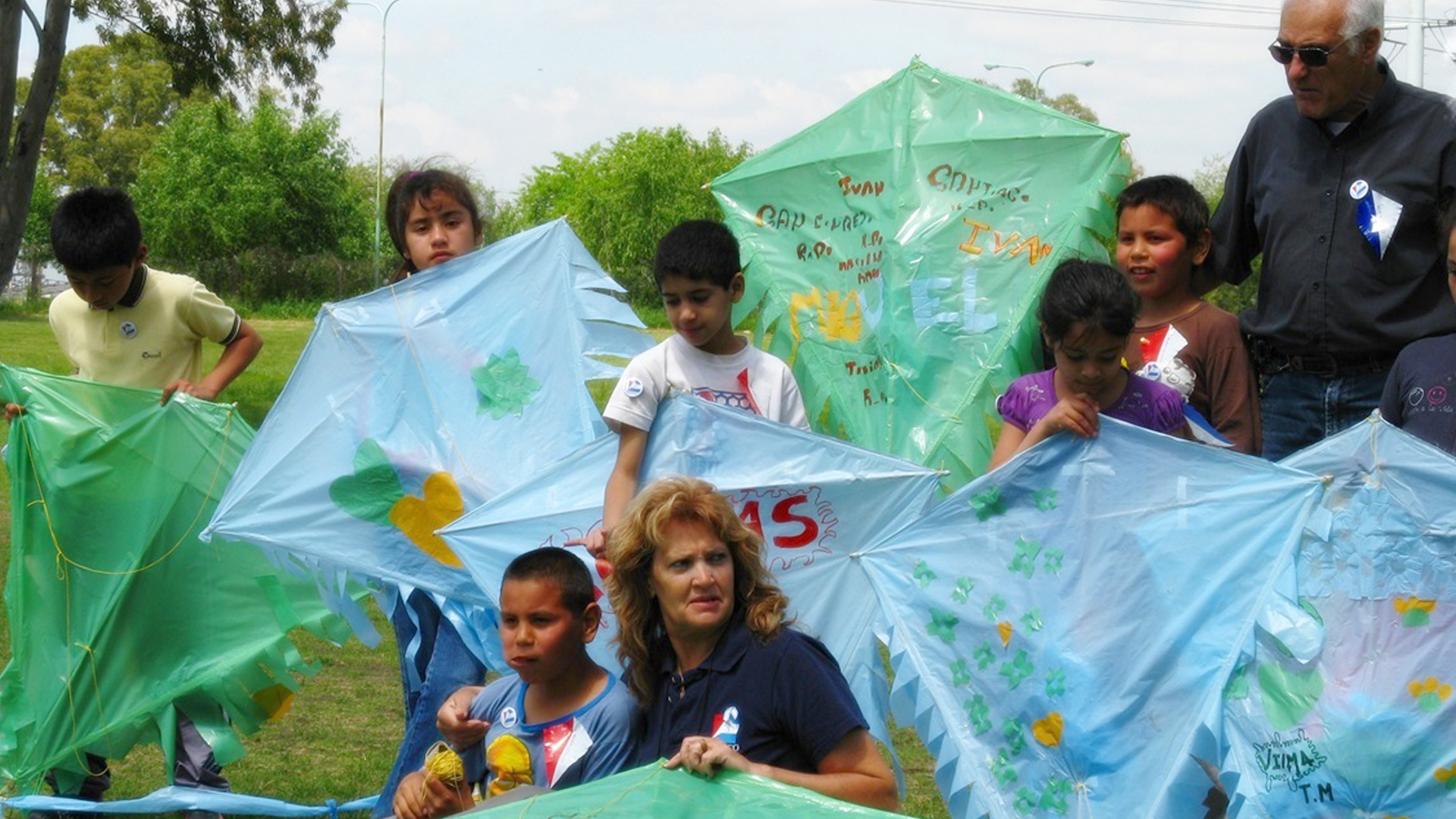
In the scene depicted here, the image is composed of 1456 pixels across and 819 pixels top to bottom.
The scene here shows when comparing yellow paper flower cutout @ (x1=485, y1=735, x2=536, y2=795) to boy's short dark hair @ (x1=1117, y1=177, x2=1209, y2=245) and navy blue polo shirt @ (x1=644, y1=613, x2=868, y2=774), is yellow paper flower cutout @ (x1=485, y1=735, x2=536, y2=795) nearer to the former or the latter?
navy blue polo shirt @ (x1=644, y1=613, x2=868, y2=774)

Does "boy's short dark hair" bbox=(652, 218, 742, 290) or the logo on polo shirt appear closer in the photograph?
the logo on polo shirt

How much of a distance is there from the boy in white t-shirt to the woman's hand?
1.10 m

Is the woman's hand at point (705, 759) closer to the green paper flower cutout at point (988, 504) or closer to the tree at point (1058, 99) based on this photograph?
the green paper flower cutout at point (988, 504)

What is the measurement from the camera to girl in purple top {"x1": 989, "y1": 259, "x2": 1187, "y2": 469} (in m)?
3.17

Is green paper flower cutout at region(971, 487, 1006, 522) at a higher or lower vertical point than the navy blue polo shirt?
higher

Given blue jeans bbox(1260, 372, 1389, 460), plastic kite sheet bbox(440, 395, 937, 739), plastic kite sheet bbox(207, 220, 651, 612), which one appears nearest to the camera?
blue jeans bbox(1260, 372, 1389, 460)

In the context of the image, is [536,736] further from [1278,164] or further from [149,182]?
[149,182]

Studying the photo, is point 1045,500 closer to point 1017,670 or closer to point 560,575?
point 1017,670

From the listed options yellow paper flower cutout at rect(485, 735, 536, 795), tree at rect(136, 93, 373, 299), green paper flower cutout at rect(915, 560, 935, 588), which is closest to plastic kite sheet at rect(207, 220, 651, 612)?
yellow paper flower cutout at rect(485, 735, 536, 795)

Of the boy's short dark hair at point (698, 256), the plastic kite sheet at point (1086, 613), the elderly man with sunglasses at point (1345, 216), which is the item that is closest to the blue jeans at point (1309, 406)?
the elderly man with sunglasses at point (1345, 216)

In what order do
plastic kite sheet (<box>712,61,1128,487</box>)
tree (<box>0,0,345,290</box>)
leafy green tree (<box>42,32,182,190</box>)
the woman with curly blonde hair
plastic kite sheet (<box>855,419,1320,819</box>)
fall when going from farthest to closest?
leafy green tree (<box>42,32,182,190</box>) → tree (<box>0,0,345,290</box>) → plastic kite sheet (<box>712,61,1128,487</box>) → plastic kite sheet (<box>855,419,1320,819</box>) → the woman with curly blonde hair

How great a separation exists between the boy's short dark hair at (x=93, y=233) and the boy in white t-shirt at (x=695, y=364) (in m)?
1.59

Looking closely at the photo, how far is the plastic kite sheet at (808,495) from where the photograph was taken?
12.1ft

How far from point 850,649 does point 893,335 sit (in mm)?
1379
